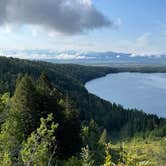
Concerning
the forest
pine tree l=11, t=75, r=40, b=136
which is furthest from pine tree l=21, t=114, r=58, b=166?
pine tree l=11, t=75, r=40, b=136

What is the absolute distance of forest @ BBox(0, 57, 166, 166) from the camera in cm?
1182

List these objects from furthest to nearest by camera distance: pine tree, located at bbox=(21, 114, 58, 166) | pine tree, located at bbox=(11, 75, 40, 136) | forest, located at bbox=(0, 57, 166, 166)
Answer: pine tree, located at bbox=(11, 75, 40, 136), forest, located at bbox=(0, 57, 166, 166), pine tree, located at bbox=(21, 114, 58, 166)

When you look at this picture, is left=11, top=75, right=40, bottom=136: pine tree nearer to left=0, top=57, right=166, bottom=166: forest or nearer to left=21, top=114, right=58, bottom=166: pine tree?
left=0, top=57, right=166, bottom=166: forest

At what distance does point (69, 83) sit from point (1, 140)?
16113 centimetres

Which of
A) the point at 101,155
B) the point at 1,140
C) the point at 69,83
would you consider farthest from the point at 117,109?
the point at 1,140

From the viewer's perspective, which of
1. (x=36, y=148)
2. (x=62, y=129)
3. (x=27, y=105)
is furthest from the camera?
(x=62, y=129)

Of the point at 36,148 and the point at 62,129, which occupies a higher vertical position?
the point at 36,148

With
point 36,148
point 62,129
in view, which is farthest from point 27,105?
point 36,148

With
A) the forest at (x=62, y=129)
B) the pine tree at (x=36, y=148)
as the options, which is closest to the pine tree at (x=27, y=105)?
the forest at (x=62, y=129)

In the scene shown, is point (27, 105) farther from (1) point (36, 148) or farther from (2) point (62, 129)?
(1) point (36, 148)

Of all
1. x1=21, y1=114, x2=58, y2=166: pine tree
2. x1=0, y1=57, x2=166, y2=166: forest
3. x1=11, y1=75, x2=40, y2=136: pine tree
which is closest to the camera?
x1=21, y1=114, x2=58, y2=166: pine tree

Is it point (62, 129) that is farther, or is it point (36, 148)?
point (62, 129)

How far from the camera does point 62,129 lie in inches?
1431

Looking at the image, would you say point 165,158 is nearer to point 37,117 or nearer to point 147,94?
point 37,117
